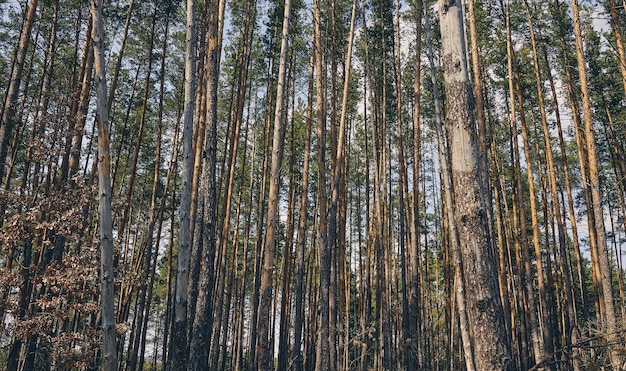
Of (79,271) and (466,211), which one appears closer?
(466,211)

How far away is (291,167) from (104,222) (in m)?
14.5

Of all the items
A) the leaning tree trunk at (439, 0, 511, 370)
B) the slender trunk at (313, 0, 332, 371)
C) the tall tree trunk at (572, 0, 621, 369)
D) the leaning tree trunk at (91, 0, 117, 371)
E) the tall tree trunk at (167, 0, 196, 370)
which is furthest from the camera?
the tall tree trunk at (572, 0, 621, 369)

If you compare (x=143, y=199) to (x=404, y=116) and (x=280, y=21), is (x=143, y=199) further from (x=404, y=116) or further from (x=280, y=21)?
(x=404, y=116)

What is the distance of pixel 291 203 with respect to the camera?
66.5ft

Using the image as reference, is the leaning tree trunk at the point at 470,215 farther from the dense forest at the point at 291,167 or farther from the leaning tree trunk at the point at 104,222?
the leaning tree trunk at the point at 104,222

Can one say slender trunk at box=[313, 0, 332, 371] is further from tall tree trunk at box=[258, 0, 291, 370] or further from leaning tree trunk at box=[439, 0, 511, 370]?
leaning tree trunk at box=[439, 0, 511, 370]

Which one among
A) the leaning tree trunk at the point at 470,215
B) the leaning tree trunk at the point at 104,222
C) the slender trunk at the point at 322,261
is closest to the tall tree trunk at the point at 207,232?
the slender trunk at the point at 322,261

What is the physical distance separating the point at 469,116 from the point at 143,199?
21644mm

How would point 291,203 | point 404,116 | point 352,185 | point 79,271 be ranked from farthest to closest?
point 352,185 < point 404,116 < point 291,203 < point 79,271

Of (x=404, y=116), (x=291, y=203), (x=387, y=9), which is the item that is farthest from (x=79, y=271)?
(x=404, y=116)

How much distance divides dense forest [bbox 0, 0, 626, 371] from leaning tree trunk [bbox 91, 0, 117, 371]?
0.08 feet

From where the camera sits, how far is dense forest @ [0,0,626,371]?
5594mm

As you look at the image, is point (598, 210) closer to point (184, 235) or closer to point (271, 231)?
point (271, 231)

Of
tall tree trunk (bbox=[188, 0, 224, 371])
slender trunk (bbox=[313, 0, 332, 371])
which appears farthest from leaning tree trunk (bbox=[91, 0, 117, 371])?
slender trunk (bbox=[313, 0, 332, 371])
